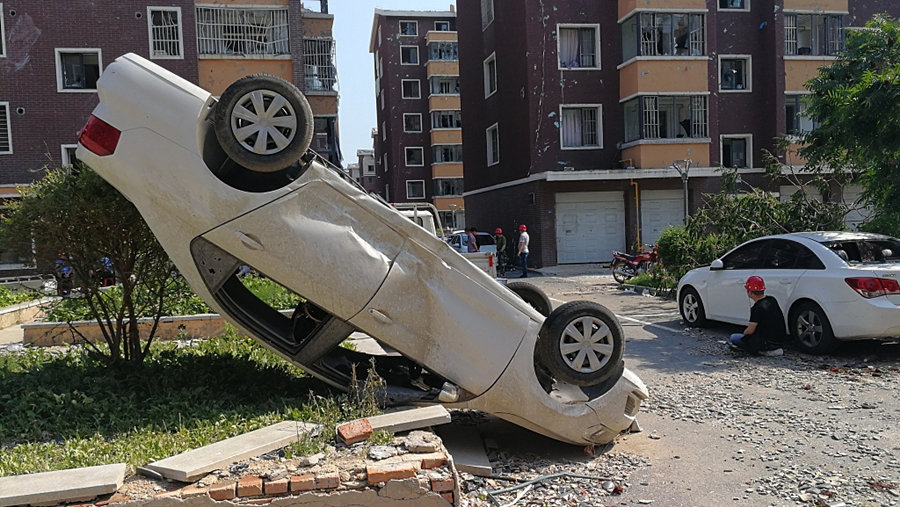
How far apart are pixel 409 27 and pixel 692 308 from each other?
46.2 metres

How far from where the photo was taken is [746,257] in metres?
10.6

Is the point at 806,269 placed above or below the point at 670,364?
above

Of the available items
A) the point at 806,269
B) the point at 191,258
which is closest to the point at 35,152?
the point at 191,258

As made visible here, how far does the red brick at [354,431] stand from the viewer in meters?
4.34

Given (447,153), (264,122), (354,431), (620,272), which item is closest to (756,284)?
(354,431)

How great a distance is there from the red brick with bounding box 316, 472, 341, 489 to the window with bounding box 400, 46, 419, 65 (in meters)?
52.0

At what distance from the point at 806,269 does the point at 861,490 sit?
5.21 metres

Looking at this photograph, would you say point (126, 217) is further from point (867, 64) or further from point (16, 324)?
point (867, 64)

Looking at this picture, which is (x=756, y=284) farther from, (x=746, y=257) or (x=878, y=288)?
(x=746, y=257)

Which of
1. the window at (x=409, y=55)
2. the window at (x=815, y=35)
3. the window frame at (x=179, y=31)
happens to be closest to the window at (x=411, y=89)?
the window at (x=409, y=55)

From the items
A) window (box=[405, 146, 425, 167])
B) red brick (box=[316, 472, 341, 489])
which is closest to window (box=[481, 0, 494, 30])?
window (box=[405, 146, 425, 167])

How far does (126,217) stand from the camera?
5.99 meters

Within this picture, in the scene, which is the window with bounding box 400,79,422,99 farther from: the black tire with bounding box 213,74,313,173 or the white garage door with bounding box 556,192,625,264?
the black tire with bounding box 213,74,313,173

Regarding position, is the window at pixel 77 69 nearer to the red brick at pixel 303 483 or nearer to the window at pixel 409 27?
the red brick at pixel 303 483
